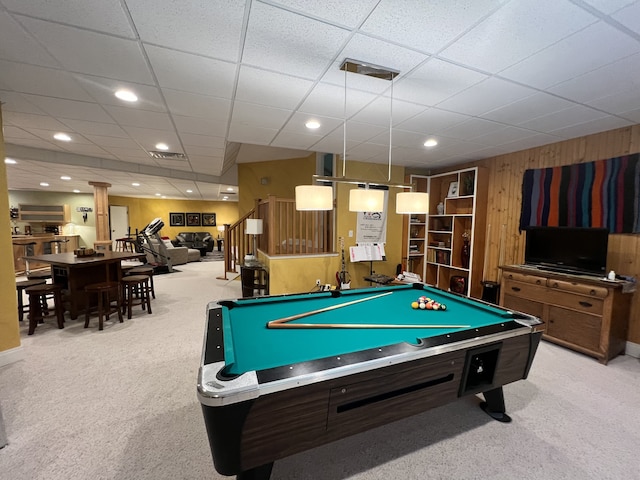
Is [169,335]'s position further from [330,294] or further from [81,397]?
[330,294]

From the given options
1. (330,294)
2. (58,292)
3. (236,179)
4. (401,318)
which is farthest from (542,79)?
(236,179)

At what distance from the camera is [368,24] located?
1533mm

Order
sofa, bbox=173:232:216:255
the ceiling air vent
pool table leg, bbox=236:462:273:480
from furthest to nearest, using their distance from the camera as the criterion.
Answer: sofa, bbox=173:232:216:255 < the ceiling air vent < pool table leg, bbox=236:462:273:480

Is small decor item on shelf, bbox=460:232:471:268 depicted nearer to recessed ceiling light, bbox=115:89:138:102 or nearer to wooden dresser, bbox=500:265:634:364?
wooden dresser, bbox=500:265:634:364

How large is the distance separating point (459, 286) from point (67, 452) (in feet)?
17.4

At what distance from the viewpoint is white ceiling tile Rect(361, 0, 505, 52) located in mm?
1392

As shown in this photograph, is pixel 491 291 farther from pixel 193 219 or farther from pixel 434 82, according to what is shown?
pixel 193 219

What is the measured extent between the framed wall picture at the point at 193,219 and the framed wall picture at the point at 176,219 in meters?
0.30

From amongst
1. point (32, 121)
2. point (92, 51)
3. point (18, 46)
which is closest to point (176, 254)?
point (32, 121)

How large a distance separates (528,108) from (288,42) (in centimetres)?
239

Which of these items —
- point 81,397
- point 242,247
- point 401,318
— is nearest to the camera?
point 401,318

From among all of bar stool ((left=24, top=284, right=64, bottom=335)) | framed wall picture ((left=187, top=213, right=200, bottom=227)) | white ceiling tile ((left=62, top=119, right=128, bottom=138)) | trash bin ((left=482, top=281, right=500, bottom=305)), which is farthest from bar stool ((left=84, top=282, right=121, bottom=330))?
framed wall picture ((left=187, top=213, right=200, bottom=227))

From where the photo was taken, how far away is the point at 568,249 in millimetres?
3316

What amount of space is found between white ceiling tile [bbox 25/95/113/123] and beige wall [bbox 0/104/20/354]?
1.64 feet
